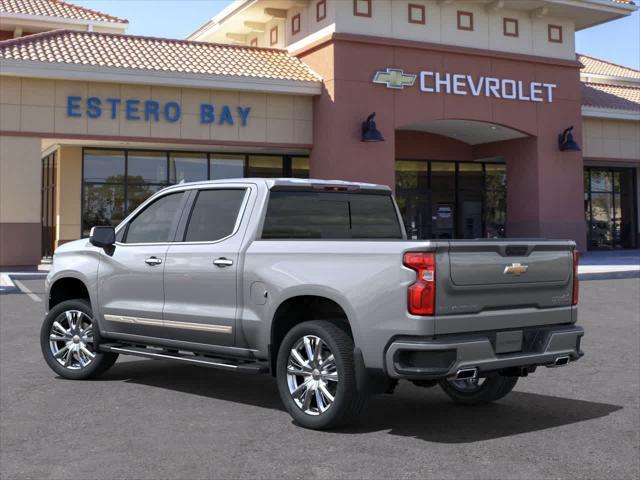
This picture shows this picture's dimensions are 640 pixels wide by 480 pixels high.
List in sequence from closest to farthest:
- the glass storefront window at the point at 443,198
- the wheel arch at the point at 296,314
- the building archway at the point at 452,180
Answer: the wheel arch at the point at 296,314, the building archway at the point at 452,180, the glass storefront window at the point at 443,198

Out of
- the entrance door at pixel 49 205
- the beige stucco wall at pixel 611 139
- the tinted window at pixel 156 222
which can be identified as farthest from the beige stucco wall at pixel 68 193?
the tinted window at pixel 156 222

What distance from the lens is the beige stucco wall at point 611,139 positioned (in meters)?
33.2

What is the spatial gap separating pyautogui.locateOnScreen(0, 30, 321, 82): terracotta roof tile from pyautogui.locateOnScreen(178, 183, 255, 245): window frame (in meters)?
18.2

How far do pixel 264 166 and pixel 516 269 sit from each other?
24850 mm

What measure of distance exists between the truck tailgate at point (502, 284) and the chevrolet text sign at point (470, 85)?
2136 cm

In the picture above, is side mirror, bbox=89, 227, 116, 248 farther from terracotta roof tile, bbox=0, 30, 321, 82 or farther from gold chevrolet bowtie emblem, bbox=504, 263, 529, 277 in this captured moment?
terracotta roof tile, bbox=0, 30, 321, 82

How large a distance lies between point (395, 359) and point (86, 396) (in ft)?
10.7

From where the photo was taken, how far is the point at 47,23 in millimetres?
34906

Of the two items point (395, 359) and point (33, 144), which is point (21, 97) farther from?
point (395, 359)

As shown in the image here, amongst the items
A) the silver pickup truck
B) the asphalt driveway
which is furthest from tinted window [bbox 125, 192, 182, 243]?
the asphalt driveway

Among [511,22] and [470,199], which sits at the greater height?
[511,22]

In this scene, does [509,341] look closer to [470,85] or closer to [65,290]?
[65,290]

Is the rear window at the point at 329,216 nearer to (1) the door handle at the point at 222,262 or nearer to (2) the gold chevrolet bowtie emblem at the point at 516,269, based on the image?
(1) the door handle at the point at 222,262

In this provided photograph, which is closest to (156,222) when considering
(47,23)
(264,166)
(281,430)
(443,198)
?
(281,430)
